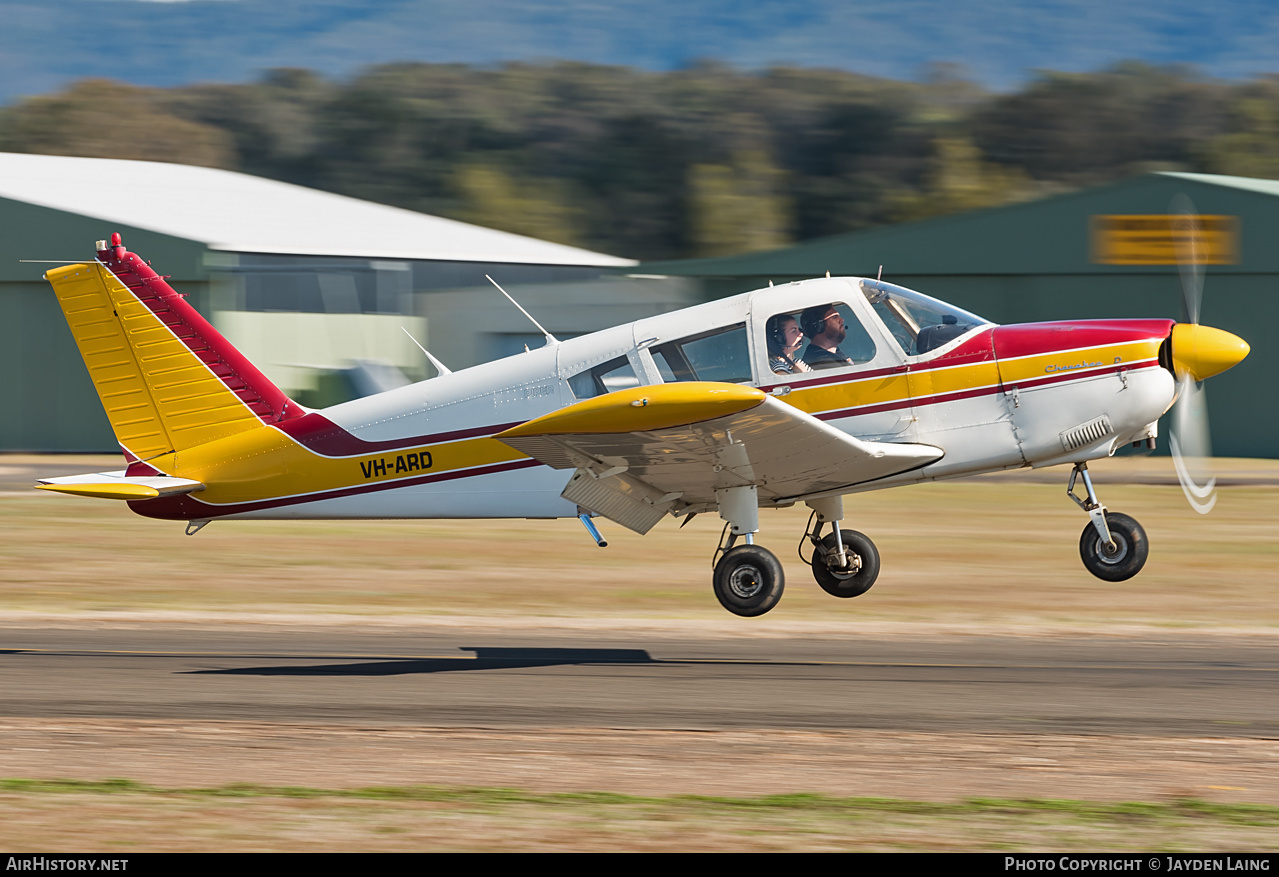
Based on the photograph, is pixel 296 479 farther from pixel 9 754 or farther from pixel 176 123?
pixel 176 123

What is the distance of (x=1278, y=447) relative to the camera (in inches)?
1197

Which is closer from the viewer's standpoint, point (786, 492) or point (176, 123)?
point (786, 492)

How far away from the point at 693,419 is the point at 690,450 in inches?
35.2

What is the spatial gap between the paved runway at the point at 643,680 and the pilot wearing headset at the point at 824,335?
2.30 meters

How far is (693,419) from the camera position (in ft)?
31.0

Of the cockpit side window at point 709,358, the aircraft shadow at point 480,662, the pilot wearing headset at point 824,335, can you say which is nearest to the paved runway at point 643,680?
the aircraft shadow at point 480,662

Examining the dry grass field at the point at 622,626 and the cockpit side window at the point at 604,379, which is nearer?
the dry grass field at the point at 622,626

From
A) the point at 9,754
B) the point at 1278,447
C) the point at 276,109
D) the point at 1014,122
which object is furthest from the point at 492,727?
the point at 276,109

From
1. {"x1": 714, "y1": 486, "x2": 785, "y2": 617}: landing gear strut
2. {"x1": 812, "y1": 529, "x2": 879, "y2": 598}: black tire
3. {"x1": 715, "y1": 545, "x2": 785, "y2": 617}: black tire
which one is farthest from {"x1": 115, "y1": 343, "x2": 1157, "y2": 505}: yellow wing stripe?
{"x1": 812, "y1": 529, "x2": 879, "y2": 598}: black tire

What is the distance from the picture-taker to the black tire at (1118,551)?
35.2 feet

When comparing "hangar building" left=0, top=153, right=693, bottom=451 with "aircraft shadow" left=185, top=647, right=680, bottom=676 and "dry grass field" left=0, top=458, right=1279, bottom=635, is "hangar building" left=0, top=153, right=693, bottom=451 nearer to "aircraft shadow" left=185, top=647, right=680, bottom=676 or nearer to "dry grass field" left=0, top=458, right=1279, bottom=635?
"dry grass field" left=0, top=458, right=1279, bottom=635

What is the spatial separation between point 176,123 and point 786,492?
68345 millimetres

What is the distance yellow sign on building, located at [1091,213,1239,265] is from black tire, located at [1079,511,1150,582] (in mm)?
20451

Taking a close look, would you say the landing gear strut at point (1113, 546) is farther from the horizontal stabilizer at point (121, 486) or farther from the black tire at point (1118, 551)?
the horizontal stabilizer at point (121, 486)
